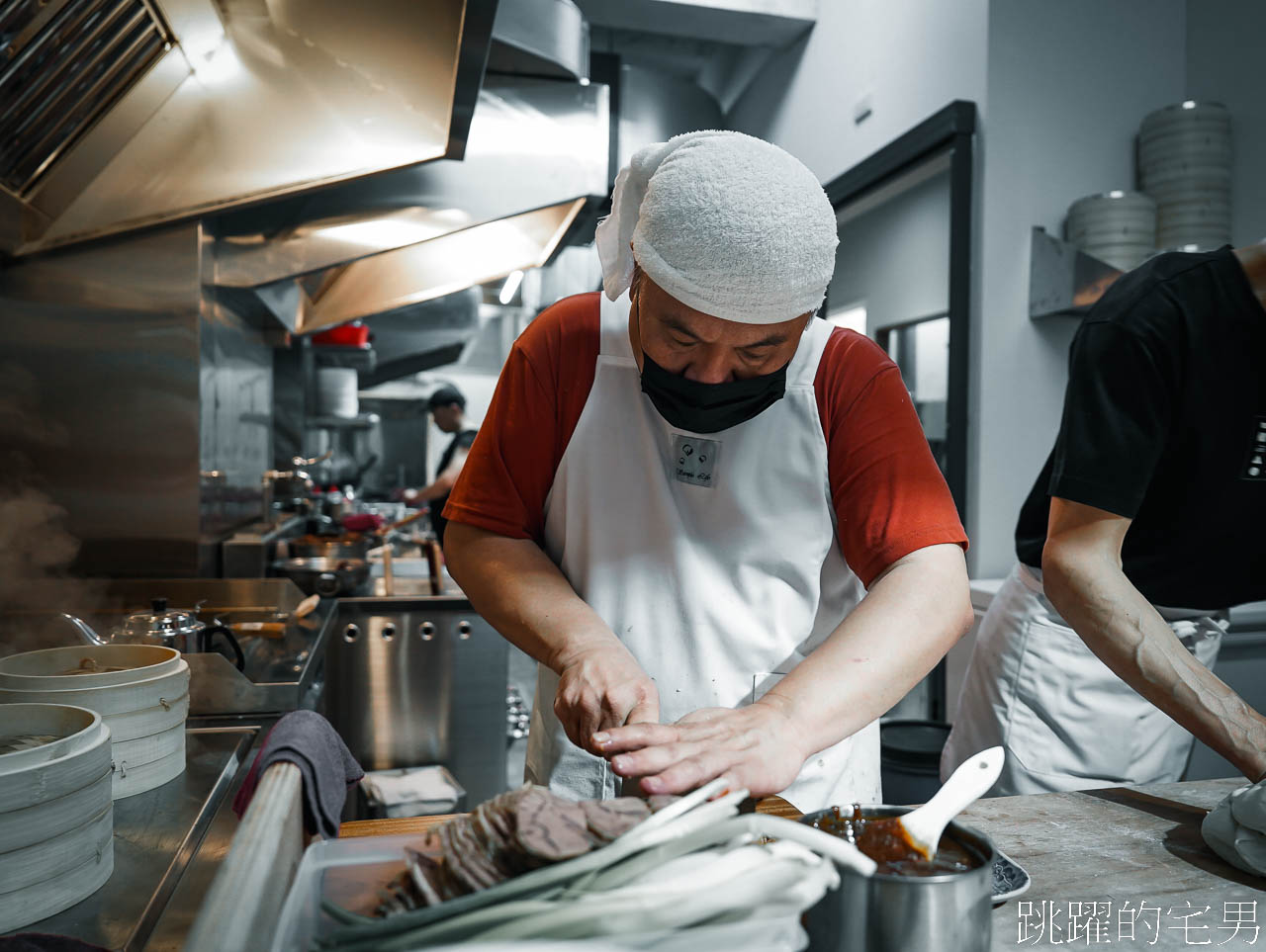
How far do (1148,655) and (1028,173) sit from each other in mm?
2212

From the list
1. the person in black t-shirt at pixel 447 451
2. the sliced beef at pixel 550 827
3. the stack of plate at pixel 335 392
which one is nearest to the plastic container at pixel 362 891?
the sliced beef at pixel 550 827

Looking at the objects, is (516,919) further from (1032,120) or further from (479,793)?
(1032,120)

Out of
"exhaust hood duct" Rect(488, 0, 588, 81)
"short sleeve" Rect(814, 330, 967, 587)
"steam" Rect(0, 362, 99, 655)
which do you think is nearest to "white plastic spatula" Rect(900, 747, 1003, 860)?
"short sleeve" Rect(814, 330, 967, 587)

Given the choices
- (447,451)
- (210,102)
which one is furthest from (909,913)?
(447,451)

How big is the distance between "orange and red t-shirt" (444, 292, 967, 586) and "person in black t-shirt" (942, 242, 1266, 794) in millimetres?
339

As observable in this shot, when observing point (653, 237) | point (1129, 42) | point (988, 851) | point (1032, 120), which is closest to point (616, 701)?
point (988, 851)

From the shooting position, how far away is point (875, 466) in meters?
1.18

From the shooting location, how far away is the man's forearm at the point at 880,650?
3.13 feet

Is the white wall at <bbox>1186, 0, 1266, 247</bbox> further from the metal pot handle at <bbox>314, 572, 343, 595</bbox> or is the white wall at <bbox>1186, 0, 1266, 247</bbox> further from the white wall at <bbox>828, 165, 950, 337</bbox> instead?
the metal pot handle at <bbox>314, 572, 343, 595</bbox>

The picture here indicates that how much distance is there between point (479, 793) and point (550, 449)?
220 cm

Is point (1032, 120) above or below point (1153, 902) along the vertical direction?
above

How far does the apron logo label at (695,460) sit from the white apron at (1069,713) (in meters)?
0.75

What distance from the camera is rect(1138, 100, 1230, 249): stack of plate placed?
2762mm

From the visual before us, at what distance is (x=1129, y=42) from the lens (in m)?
3.02
